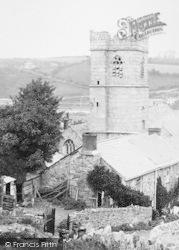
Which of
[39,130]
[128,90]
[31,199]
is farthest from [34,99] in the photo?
[128,90]

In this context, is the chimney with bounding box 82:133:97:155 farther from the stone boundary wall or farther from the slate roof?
the slate roof

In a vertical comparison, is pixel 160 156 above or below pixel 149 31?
below

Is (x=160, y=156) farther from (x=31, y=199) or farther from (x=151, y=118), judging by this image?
(x=151, y=118)

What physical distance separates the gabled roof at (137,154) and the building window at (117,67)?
761 centimetres

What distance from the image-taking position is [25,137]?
36000mm

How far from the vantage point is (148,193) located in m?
36.7

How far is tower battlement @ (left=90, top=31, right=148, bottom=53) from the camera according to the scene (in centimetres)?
5062

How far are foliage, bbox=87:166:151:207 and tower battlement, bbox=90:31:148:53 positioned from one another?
59.8 feet

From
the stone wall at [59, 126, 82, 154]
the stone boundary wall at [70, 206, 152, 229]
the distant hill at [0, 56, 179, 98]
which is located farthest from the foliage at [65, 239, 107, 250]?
the distant hill at [0, 56, 179, 98]

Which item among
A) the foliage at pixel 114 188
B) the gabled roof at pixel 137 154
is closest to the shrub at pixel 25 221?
the foliage at pixel 114 188

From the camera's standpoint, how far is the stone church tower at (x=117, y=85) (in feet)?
167

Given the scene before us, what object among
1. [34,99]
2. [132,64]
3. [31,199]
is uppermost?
[132,64]

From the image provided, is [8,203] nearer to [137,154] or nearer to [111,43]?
[137,154]

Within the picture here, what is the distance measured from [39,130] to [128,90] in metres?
16.8
